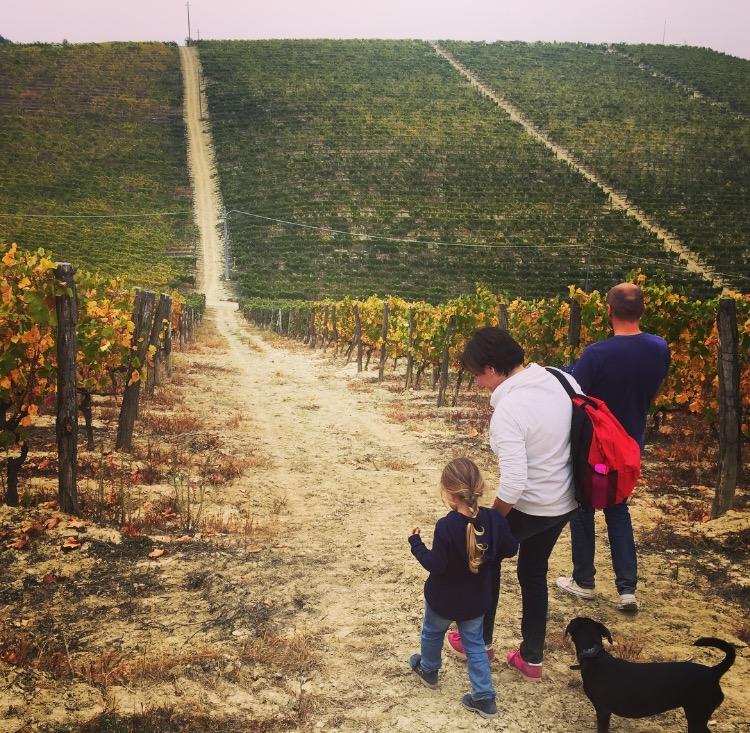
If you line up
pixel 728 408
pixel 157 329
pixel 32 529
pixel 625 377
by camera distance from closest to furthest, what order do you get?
1. pixel 625 377
2. pixel 32 529
3. pixel 728 408
4. pixel 157 329

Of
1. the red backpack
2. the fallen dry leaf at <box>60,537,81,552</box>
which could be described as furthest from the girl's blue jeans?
the fallen dry leaf at <box>60,537,81,552</box>

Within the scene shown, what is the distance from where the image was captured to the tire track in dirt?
3057mm

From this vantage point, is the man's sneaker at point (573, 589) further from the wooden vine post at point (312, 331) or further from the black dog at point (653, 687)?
the wooden vine post at point (312, 331)

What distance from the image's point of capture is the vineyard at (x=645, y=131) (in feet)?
161

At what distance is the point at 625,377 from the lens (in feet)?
13.0

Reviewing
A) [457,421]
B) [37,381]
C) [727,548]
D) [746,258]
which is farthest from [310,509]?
[746,258]

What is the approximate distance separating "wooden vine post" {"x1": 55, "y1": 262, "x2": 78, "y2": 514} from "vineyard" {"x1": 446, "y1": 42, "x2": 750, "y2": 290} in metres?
39.6

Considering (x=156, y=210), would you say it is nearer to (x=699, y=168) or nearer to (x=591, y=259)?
(x=591, y=259)

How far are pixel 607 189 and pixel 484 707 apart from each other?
59.5m

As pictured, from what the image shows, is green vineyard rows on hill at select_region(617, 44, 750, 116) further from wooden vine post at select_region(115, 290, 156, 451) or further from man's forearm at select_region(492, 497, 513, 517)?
man's forearm at select_region(492, 497, 513, 517)

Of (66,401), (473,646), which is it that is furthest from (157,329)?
(473,646)

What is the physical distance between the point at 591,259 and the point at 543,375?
4491 centimetres

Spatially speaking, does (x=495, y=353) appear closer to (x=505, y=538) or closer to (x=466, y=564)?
(x=505, y=538)

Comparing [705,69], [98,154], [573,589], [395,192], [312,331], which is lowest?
[312,331]
